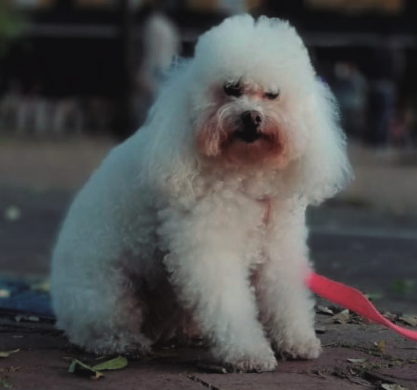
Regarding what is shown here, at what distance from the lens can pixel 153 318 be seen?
4602mm

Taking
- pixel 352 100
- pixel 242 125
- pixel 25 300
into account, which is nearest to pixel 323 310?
pixel 25 300

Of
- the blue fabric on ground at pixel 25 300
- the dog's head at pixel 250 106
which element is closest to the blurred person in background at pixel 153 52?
the blue fabric on ground at pixel 25 300

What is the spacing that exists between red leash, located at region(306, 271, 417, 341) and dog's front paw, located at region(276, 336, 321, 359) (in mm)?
232

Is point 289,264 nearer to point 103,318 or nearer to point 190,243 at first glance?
point 190,243

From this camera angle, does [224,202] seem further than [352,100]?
No

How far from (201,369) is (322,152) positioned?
1.00 meters

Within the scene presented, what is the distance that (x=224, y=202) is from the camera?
4.07 m

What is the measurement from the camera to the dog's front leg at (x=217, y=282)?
3.99 metres

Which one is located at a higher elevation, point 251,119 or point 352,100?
point 251,119

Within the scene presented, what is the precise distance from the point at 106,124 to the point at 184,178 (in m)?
21.2

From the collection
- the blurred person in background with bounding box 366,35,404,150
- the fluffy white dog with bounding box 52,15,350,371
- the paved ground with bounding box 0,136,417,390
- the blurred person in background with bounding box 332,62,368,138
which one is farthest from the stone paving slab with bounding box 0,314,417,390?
the blurred person in background with bounding box 332,62,368,138

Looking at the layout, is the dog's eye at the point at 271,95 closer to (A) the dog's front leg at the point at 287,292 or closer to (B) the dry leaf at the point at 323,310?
(A) the dog's front leg at the point at 287,292

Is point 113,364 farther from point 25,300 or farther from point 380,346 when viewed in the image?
point 25,300

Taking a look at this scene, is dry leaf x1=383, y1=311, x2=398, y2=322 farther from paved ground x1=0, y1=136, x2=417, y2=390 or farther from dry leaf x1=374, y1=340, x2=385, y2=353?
dry leaf x1=374, y1=340, x2=385, y2=353
